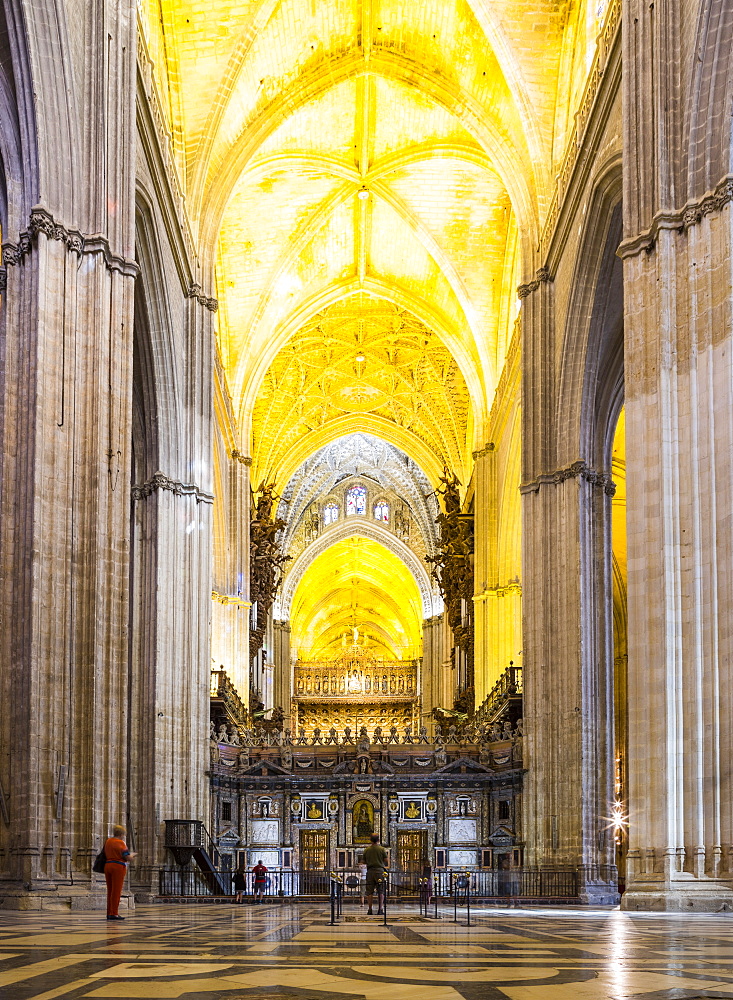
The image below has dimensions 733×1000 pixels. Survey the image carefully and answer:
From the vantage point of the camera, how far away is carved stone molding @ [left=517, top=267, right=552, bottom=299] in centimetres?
2483

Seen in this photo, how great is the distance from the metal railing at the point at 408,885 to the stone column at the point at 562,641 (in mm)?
376

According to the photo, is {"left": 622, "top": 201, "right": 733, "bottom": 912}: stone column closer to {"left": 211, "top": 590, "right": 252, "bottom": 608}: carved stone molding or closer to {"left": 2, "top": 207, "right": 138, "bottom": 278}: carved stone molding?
{"left": 2, "top": 207, "right": 138, "bottom": 278}: carved stone molding

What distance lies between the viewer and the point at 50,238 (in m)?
14.8

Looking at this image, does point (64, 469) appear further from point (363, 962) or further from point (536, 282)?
point (536, 282)

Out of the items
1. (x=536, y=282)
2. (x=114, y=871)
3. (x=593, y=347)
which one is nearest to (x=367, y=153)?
(x=536, y=282)

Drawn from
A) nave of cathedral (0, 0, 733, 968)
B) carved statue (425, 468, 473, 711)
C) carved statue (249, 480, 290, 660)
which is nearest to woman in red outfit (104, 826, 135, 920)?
nave of cathedral (0, 0, 733, 968)

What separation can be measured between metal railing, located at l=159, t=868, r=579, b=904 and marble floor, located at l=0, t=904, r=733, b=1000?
34.7ft

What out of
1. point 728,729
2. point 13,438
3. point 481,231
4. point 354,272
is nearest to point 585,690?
point 728,729

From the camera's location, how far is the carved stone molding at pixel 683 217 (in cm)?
1427

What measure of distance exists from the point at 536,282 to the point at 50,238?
42.5 feet

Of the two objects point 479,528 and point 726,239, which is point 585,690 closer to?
point 726,239

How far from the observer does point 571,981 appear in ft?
16.1

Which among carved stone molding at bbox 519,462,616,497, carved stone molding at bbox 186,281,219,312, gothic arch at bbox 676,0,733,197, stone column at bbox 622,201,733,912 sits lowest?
stone column at bbox 622,201,733,912

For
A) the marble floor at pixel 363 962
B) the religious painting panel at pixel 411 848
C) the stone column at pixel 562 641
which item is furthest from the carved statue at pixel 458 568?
the marble floor at pixel 363 962
